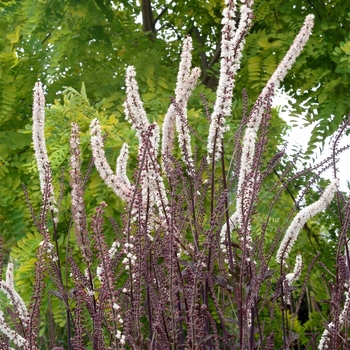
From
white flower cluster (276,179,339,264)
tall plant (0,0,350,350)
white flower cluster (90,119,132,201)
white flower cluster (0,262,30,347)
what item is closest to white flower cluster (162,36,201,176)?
tall plant (0,0,350,350)

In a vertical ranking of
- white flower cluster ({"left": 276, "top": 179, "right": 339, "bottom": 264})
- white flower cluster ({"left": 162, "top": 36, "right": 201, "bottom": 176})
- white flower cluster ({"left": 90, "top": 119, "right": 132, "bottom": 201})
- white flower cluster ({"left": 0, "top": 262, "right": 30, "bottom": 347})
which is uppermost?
white flower cluster ({"left": 162, "top": 36, "right": 201, "bottom": 176})

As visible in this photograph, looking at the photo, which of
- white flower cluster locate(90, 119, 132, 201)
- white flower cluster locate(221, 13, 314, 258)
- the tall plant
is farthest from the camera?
white flower cluster locate(90, 119, 132, 201)

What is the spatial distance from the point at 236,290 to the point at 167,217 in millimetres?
347

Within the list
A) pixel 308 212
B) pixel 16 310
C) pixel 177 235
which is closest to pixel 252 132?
pixel 308 212

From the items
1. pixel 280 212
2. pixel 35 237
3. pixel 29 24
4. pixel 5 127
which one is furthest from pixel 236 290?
pixel 29 24

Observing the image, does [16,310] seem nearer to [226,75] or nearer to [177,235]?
[177,235]

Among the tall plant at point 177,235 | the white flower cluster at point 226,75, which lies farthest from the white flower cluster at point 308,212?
the white flower cluster at point 226,75

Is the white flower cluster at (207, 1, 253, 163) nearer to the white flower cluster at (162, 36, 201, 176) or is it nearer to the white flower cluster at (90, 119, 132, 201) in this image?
the white flower cluster at (162, 36, 201, 176)

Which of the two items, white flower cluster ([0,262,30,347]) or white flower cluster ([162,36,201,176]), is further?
white flower cluster ([162,36,201,176])

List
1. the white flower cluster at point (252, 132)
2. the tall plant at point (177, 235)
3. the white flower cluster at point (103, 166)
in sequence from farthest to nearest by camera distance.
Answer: the white flower cluster at point (103, 166)
the white flower cluster at point (252, 132)
the tall plant at point (177, 235)

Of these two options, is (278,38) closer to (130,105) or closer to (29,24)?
(29,24)

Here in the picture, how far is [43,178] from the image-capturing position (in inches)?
111

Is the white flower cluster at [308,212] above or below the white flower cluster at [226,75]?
below

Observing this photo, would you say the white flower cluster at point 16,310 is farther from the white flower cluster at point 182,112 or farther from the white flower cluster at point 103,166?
the white flower cluster at point 182,112
